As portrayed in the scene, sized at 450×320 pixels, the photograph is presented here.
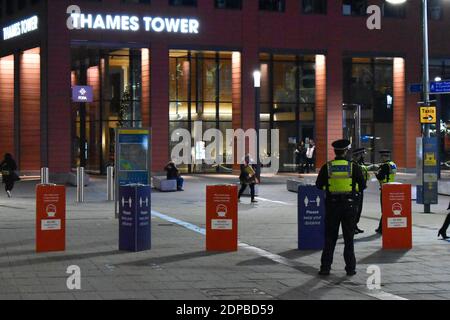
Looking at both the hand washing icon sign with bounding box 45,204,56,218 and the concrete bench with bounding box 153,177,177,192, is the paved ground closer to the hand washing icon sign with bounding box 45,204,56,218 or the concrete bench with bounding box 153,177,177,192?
the hand washing icon sign with bounding box 45,204,56,218

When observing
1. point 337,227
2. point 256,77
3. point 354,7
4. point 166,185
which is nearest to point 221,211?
point 337,227

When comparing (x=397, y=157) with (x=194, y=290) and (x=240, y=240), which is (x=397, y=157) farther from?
(x=194, y=290)

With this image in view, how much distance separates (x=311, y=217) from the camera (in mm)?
13680

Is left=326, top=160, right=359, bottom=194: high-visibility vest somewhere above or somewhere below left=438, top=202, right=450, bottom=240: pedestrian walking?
above

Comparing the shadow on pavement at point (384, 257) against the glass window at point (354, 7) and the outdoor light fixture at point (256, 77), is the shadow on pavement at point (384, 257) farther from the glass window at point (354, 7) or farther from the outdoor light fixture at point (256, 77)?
the glass window at point (354, 7)

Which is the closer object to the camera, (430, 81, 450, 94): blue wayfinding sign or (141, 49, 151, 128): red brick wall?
(430, 81, 450, 94): blue wayfinding sign

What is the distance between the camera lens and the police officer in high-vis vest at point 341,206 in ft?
36.4

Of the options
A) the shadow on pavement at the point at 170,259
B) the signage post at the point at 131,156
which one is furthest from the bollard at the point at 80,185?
the shadow on pavement at the point at 170,259

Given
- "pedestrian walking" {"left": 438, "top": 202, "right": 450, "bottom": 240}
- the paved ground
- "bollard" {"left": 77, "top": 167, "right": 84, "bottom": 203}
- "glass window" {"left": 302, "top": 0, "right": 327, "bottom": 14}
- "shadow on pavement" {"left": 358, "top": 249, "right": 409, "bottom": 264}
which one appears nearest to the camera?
Answer: the paved ground

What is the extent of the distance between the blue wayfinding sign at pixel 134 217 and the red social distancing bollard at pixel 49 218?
3.41 feet

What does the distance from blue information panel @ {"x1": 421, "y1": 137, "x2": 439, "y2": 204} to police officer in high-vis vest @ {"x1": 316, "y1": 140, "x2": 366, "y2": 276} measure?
10.5 m

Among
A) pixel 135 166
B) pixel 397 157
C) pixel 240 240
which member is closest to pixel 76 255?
pixel 240 240

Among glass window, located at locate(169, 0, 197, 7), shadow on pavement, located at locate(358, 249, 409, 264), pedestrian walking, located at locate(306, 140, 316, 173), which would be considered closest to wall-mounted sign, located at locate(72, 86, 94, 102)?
glass window, located at locate(169, 0, 197, 7)

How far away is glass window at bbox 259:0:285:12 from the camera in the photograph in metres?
40.6
